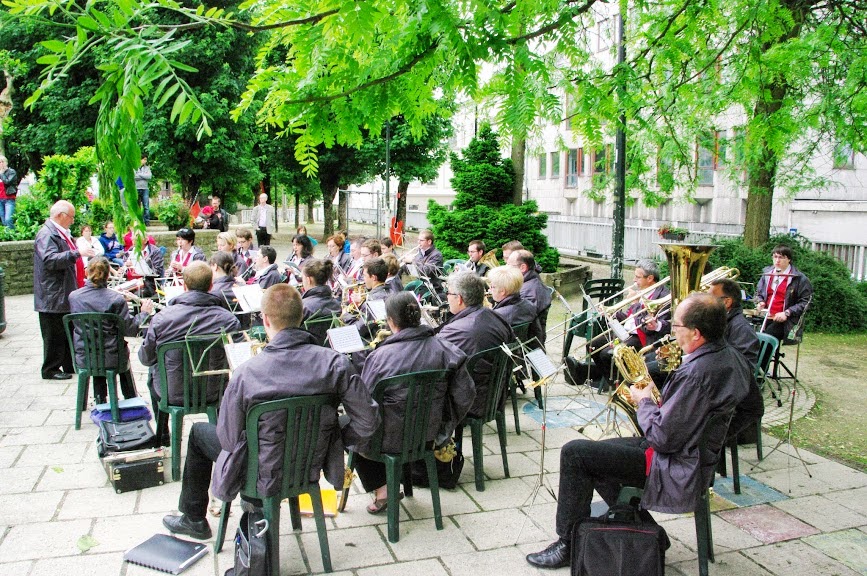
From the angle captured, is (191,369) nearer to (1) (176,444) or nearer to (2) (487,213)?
(1) (176,444)

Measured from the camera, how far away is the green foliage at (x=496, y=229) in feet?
45.8

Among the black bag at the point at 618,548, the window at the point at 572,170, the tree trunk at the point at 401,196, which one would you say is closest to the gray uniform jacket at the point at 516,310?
the black bag at the point at 618,548

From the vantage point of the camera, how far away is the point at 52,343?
7.44 meters

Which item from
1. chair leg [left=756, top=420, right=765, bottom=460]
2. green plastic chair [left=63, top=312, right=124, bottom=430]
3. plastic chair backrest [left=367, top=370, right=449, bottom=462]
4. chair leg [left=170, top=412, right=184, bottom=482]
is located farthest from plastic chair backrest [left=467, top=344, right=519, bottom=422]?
green plastic chair [left=63, top=312, right=124, bottom=430]

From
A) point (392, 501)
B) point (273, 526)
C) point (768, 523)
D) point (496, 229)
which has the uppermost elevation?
point (496, 229)

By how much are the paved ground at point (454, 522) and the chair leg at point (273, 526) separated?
0.32m

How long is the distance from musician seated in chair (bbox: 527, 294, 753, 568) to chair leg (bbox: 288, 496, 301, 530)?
1.40 metres

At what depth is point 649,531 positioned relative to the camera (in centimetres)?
338

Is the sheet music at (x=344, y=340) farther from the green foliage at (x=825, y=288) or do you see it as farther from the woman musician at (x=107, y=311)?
the green foliage at (x=825, y=288)

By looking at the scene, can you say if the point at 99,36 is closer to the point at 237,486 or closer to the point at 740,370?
the point at 237,486

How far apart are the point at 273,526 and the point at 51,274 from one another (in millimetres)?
5125

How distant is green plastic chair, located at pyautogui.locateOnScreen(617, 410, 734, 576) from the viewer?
3.46 m

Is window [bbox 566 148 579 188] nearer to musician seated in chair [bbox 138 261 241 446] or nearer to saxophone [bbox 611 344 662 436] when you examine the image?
musician seated in chair [bbox 138 261 241 446]

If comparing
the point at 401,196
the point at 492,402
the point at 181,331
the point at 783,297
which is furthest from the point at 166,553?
the point at 401,196
